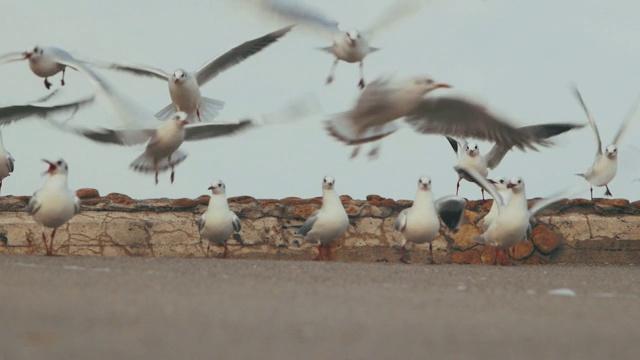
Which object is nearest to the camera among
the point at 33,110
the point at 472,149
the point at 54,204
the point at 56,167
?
the point at 54,204

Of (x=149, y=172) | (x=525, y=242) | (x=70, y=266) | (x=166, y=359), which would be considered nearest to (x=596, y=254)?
(x=525, y=242)

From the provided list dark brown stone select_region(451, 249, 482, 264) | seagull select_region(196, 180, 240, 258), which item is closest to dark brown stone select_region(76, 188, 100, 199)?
seagull select_region(196, 180, 240, 258)

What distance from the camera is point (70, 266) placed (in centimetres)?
608

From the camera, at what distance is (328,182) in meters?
8.73

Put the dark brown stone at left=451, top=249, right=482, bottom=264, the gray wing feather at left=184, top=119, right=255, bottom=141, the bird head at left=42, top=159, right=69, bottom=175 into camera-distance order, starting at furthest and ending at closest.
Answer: the gray wing feather at left=184, top=119, right=255, bottom=141
the dark brown stone at left=451, top=249, right=482, bottom=264
the bird head at left=42, top=159, right=69, bottom=175

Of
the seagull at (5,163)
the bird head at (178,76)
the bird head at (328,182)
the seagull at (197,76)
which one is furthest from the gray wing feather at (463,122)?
the seagull at (5,163)

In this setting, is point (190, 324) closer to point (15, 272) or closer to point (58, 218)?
point (15, 272)

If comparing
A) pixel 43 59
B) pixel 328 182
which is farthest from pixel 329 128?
pixel 43 59

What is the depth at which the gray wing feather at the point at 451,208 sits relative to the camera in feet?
28.5

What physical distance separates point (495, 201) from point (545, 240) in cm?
59

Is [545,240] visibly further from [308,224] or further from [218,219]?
[218,219]

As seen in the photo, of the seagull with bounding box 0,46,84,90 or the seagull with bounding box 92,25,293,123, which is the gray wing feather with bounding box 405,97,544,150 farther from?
the seagull with bounding box 0,46,84,90

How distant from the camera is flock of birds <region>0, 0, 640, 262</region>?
8461 mm

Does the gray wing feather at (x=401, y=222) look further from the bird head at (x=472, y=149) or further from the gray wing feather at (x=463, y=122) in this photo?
the bird head at (x=472, y=149)
